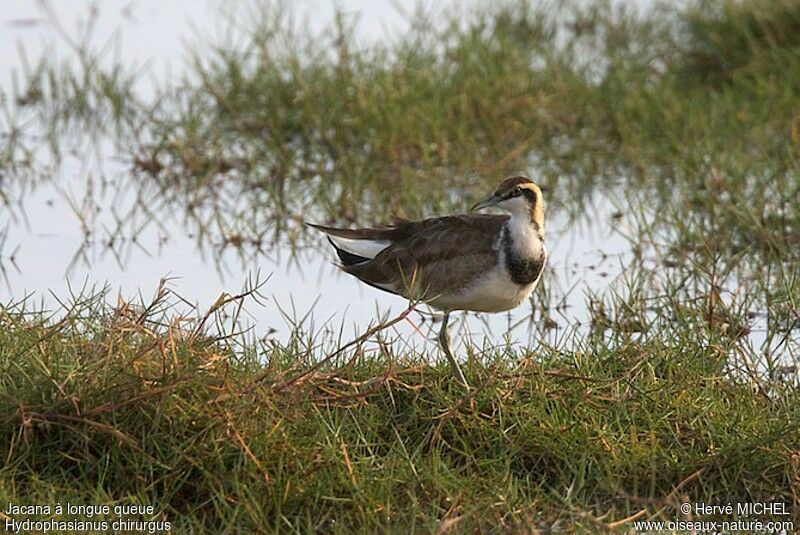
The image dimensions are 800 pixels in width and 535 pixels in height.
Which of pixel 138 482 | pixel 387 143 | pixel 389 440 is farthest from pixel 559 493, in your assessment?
pixel 387 143

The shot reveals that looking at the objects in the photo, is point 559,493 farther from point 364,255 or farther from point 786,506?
point 364,255

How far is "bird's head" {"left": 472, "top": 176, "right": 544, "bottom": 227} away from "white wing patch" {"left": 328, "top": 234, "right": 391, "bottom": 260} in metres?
0.48

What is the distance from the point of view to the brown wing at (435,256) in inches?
243

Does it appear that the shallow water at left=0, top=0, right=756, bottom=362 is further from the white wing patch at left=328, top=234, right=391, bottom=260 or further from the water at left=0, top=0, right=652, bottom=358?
the white wing patch at left=328, top=234, right=391, bottom=260

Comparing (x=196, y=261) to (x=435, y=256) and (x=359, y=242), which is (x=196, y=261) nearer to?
(x=359, y=242)


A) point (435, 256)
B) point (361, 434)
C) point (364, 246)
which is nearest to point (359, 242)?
point (364, 246)

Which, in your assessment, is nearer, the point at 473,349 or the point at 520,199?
the point at 473,349

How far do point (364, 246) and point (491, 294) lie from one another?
2.55ft

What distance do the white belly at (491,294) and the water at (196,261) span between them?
267 mm

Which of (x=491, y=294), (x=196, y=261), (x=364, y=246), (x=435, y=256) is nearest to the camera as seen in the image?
(x=491, y=294)

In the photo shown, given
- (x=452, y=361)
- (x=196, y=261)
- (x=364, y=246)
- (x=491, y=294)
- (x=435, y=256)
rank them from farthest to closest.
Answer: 1. (x=196, y=261)
2. (x=364, y=246)
3. (x=435, y=256)
4. (x=491, y=294)
5. (x=452, y=361)

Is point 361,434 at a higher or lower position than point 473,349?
lower

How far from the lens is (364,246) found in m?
6.68

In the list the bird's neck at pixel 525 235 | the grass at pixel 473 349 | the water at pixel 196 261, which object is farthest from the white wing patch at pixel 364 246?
the bird's neck at pixel 525 235
